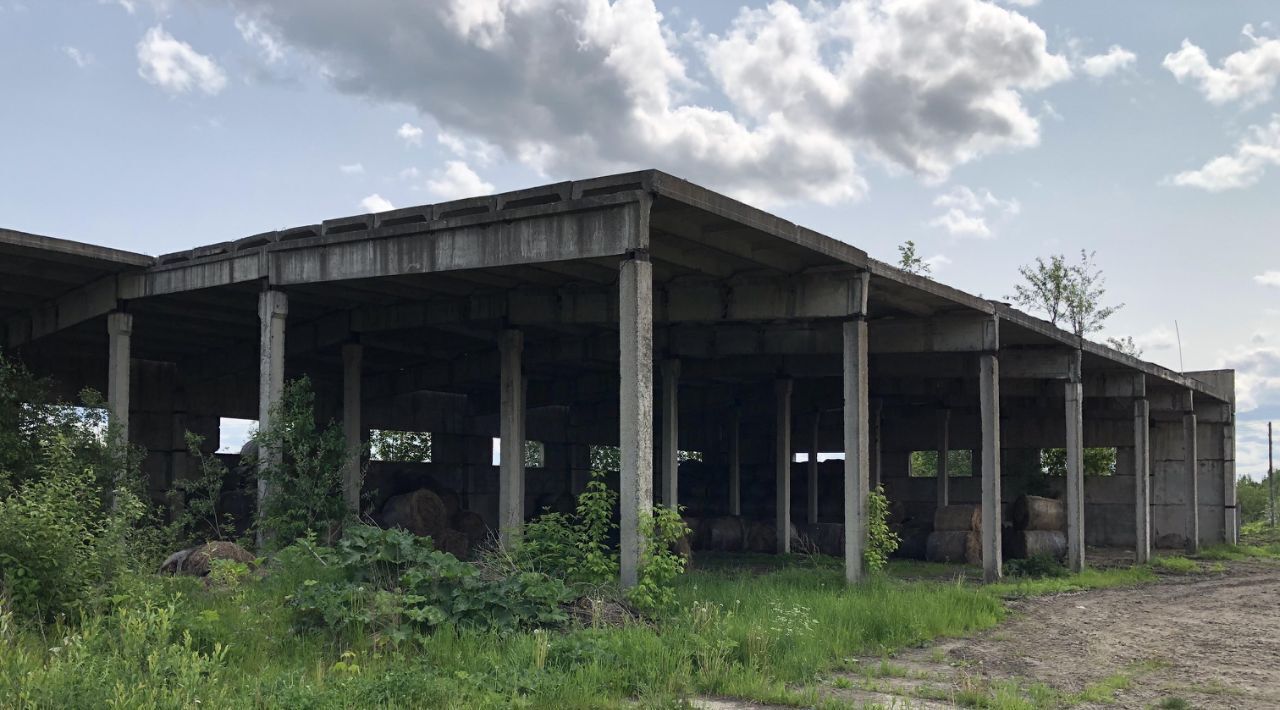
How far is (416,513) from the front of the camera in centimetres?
2331

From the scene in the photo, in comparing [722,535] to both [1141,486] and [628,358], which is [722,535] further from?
[628,358]

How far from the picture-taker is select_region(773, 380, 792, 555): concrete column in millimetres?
27844

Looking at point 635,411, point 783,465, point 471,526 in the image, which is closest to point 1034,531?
point 783,465

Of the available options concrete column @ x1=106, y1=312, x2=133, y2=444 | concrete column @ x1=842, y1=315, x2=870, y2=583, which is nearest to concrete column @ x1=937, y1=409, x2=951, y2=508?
concrete column @ x1=842, y1=315, x2=870, y2=583

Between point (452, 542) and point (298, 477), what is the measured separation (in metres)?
5.11

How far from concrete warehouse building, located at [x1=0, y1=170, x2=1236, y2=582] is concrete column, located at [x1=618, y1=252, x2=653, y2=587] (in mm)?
43

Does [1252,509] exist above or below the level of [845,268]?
below

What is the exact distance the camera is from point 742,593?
577 inches

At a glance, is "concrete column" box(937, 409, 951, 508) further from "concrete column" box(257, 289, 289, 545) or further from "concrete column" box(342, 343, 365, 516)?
"concrete column" box(257, 289, 289, 545)

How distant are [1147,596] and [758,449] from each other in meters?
19.2

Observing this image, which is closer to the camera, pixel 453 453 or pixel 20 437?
pixel 20 437

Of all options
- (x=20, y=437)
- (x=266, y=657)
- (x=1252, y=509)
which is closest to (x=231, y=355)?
(x=20, y=437)

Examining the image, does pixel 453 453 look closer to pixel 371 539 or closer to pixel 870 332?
pixel 870 332

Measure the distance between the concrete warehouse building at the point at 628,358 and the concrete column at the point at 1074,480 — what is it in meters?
0.06
